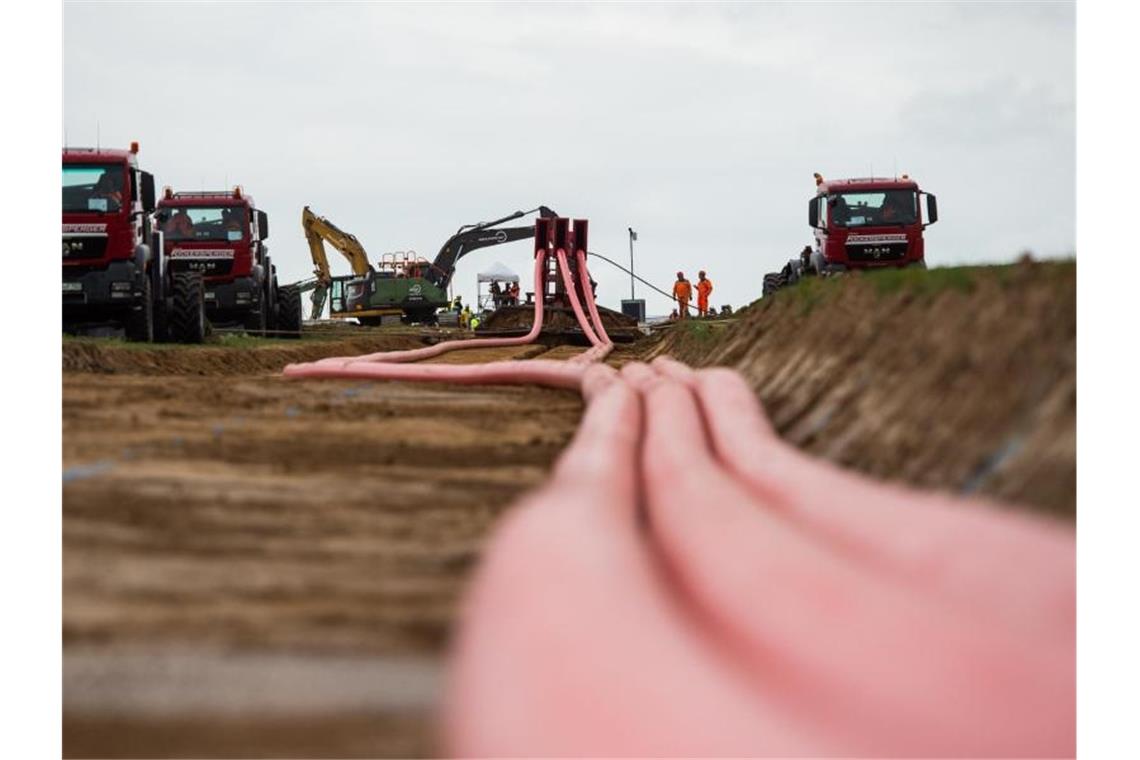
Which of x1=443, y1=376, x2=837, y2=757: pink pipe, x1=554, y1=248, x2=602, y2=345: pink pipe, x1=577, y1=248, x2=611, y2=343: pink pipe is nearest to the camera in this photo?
x1=443, y1=376, x2=837, y2=757: pink pipe

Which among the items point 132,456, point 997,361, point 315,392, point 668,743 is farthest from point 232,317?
point 668,743

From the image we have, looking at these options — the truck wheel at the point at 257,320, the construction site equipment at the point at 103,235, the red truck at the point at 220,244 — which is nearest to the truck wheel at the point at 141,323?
the construction site equipment at the point at 103,235

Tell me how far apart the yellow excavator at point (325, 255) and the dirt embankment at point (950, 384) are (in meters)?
24.6

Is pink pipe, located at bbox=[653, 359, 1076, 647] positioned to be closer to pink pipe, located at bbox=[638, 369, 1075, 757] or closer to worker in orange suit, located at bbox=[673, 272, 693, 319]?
pink pipe, located at bbox=[638, 369, 1075, 757]

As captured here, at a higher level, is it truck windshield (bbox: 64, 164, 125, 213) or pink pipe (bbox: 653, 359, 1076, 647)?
truck windshield (bbox: 64, 164, 125, 213)

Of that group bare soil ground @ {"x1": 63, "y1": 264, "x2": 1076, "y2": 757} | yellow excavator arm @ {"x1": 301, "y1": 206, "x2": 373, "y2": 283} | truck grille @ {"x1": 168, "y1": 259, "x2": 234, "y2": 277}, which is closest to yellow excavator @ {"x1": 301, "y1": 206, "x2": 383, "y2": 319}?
yellow excavator arm @ {"x1": 301, "y1": 206, "x2": 373, "y2": 283}

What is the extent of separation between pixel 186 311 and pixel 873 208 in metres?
9.18

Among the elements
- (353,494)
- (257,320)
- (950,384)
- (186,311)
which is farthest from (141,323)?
(950,384)

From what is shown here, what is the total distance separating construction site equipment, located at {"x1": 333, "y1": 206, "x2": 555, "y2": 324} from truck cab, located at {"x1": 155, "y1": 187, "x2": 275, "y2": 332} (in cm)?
1188

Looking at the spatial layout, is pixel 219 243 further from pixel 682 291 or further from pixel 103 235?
pixel 682 291

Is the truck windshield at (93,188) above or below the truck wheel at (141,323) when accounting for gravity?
above

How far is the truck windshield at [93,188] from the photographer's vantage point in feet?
44.4

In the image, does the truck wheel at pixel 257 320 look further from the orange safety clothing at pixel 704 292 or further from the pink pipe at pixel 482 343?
the orange safety clothing at pixel 704 292

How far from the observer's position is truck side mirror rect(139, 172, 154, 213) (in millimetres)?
13797
